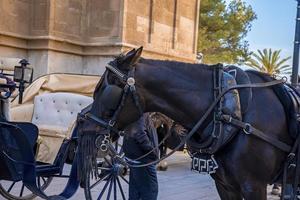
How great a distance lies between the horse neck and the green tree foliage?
25.7 meters

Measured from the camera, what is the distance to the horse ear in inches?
122

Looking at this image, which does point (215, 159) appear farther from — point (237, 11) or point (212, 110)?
point (237, 11)

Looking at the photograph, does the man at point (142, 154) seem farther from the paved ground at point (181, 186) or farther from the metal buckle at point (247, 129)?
the metal buckle at point (247, 129)

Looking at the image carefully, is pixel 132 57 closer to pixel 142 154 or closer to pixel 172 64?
pixel 172 64

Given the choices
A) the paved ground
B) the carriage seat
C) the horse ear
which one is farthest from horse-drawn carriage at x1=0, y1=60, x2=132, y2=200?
the horse ear

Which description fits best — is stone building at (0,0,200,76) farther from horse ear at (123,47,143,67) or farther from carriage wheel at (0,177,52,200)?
horse ear at (123,47,143,67)

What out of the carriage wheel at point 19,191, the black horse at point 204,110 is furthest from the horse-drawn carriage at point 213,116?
the carriage wheel at point 19,191

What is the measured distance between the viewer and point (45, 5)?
1116 cm

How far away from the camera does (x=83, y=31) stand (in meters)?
12.0

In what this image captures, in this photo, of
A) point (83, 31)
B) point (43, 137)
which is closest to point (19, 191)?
point (43, 137)

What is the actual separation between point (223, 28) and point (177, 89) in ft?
92.6

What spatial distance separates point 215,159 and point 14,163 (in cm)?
257

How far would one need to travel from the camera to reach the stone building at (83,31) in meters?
11.1

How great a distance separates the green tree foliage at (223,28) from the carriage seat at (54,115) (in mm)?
22318
